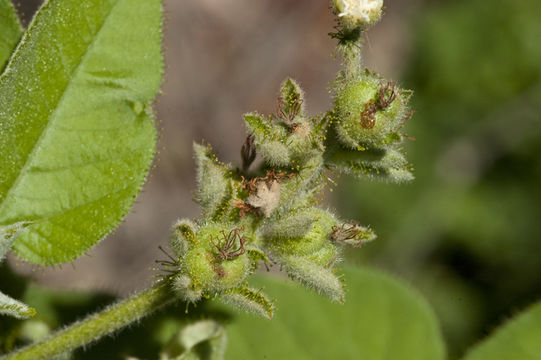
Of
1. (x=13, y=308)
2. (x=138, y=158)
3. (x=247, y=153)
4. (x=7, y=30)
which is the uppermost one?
(x=7, y=30)

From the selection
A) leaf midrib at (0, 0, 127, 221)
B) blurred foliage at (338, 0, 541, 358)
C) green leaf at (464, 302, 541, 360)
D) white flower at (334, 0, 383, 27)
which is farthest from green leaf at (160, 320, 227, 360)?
blurred foliage at (338, 0, 541, 358)

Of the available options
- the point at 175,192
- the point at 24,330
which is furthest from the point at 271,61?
the point at 24,330

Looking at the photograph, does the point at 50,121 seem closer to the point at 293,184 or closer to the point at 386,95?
the point at 293,184

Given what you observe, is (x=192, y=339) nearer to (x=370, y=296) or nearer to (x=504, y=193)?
(x=370, y=296)

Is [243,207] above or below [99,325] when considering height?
above

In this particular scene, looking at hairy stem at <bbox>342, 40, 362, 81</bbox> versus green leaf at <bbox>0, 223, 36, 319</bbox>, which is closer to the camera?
green leaf at <bbox>0, 223, 36, 319</bbox>

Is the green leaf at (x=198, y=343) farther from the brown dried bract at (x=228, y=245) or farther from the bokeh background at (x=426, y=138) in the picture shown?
the bokeh background at (x=426, y=138)

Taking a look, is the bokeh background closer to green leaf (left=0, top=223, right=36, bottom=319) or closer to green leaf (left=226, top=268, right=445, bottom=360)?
green leaf (left=226, top=268, right=445, bottom=360)

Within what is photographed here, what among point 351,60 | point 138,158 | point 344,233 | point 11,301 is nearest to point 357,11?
point 351,60
